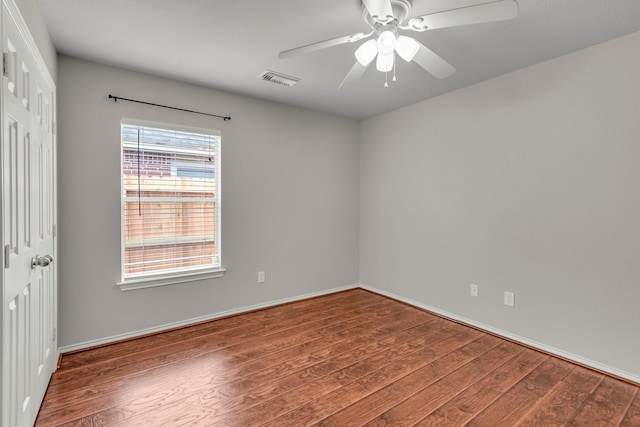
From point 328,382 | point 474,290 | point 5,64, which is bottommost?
point 328,382

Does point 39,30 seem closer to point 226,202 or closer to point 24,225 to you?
point 24,225

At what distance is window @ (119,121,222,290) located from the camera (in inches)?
115

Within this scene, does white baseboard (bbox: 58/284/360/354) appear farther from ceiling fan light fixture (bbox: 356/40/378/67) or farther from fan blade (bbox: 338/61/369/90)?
ceiling fan light fixture (bbox: 356/40/378/67)

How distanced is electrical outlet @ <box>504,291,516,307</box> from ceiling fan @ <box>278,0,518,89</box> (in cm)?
211

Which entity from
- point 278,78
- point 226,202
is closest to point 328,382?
point 226,202

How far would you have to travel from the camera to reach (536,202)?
9.02 feet

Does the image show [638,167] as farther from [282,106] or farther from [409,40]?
[282,106]

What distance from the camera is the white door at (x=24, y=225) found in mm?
1303

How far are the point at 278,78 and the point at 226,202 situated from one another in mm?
1391

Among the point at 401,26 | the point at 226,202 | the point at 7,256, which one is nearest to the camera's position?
the point at 7,256

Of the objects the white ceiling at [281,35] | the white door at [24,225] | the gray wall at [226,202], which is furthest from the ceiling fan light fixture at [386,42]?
the gray wall at [226,202]

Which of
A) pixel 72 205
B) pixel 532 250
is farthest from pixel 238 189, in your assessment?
pixel 532 250

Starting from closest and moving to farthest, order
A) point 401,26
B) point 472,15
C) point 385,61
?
point 472,15 → point 385,61 → point 401,26

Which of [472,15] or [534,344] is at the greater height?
[472,15]
